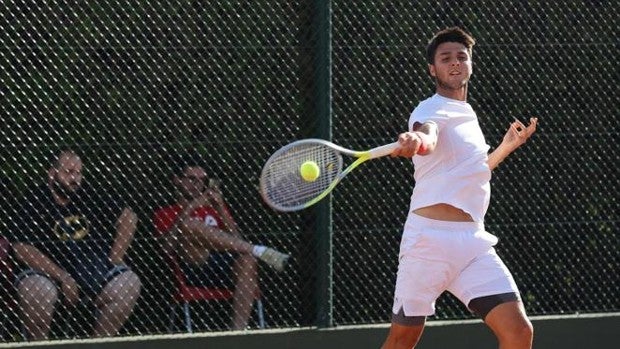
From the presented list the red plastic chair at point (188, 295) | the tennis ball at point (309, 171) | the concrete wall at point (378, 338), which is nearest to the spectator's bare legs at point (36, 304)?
the concrete wall at point (378, 338)

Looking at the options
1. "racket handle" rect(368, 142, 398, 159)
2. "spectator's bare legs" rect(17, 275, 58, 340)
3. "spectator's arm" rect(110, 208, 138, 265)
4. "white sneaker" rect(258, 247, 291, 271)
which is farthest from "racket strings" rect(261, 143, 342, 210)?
"spectator's bare legs" rect(17, 275, 58, 340)

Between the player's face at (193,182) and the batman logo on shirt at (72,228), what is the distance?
21.9 inches

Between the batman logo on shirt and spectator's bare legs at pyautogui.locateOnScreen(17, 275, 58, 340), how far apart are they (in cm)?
23

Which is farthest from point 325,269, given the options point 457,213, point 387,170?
point 457,213

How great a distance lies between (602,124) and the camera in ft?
25.8

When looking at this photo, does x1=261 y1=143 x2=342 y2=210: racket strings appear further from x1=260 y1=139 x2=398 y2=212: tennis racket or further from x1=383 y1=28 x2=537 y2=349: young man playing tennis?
x1=383 y1=28 x2=537 y2=349: young man playing tennis

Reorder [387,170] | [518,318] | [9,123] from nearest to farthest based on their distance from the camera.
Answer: [518,318]
[9,123]
[387,170]

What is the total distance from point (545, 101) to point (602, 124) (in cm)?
37

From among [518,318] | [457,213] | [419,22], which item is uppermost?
[419,22]

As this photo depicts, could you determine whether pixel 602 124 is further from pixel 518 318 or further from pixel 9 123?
pixel 9 123

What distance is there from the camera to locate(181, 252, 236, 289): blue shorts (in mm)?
7227

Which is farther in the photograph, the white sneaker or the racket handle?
the white sneaker

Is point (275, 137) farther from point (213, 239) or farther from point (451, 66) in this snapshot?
point (451, 66)

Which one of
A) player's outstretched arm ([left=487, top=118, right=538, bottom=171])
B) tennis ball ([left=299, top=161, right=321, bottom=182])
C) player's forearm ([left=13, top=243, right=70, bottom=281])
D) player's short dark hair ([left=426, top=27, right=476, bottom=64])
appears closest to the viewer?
tennis ball ([left=299, top=161, right=321, bottom=182])
